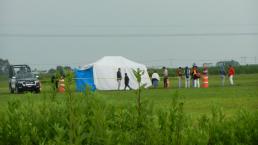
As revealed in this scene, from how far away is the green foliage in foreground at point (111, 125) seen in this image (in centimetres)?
390

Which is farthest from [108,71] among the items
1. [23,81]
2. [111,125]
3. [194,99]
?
[111,125]

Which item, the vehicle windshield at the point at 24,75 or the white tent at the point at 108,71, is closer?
the white tent at the point at 108,71

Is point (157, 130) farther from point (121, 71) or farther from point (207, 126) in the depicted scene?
point (121, 71)

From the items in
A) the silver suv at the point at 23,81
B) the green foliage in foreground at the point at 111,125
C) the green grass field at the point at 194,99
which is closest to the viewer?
the green foliage in foreground at the point at 111,125

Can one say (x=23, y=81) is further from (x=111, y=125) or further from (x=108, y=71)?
(x=111, y=125)

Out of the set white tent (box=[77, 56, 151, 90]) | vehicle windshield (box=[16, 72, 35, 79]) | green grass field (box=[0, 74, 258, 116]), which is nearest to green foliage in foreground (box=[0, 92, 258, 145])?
green grass field (box=[0, 74, 258, 116])

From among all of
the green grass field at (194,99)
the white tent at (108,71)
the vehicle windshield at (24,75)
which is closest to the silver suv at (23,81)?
the vehicle windshield at (24,75)

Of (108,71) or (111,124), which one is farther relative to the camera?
(108,71)

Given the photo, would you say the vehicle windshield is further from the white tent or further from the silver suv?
the white tent

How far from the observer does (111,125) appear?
175 inches

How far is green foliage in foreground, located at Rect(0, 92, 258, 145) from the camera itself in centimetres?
390

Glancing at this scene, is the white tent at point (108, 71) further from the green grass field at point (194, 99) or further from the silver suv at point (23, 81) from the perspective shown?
the green grass field at point (194, 99)

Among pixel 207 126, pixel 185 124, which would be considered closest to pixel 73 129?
pixel 185 124

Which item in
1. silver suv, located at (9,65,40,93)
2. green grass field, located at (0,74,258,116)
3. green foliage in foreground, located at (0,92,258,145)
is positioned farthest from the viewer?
silver suv, located at (9,65,40,93)
